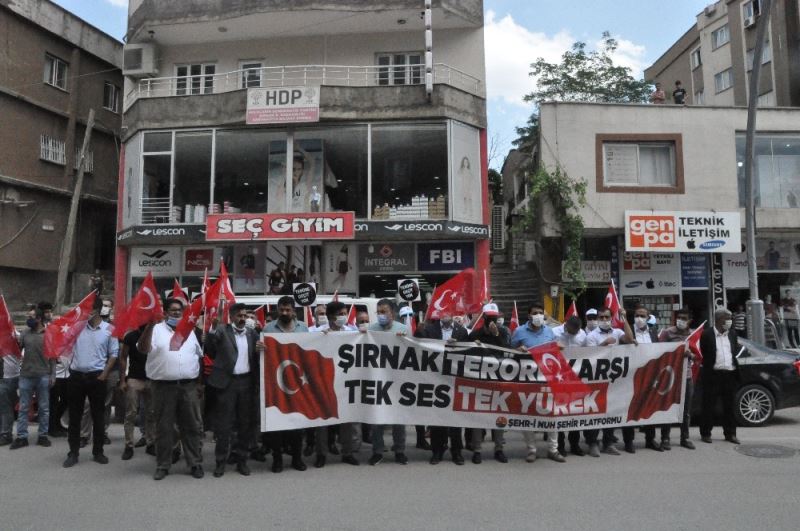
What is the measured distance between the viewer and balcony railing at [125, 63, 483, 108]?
2050 centimetres

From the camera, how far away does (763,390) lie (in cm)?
995

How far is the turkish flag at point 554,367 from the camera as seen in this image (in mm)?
7887

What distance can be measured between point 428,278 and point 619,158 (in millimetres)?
6579

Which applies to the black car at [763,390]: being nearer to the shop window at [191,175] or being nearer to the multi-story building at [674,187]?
the multi-story building at [674,187]

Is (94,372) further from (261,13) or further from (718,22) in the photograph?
(718,22)

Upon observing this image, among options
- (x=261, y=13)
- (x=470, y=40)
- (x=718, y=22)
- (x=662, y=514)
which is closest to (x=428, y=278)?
(x=470, y=40)

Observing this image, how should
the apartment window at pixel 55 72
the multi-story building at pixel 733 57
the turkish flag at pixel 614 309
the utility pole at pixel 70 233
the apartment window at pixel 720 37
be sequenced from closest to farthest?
1. the turkish flag at pixel 614 309
2. the utility pole at pixel 70 233
3. the apartment window at pixel 55 72
4. the multi-story building at pixel 733 57
5. the apartment window at pixel 720 37

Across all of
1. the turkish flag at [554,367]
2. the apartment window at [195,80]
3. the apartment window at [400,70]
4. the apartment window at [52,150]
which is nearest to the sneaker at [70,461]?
the turkish flag at [554,367]

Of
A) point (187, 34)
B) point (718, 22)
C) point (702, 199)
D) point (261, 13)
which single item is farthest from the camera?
point (718, 22)

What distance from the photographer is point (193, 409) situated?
7191 millimetres

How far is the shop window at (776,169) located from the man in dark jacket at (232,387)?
1718 centimetres

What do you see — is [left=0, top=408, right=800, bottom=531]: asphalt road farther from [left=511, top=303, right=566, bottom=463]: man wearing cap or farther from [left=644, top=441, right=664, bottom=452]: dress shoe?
[left=511, top=303, right=566, bottom=463]: man wearing cap

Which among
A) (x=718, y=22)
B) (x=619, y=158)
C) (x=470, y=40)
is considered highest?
(x=718, y=22)

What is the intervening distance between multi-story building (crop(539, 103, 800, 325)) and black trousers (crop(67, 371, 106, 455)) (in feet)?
44.3
